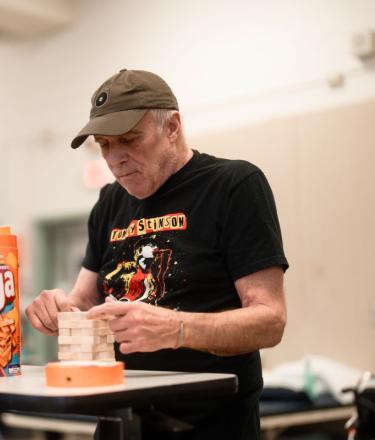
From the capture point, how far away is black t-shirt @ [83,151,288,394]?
1708 mm

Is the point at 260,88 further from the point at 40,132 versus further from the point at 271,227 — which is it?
the point at 271,227

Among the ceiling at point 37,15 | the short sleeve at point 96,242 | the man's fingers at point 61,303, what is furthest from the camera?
the ceiling at point 37,15

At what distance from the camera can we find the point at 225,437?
5.54 ft

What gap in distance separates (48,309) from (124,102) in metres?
0.47

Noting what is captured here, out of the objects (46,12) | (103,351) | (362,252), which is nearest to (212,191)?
(103,351)

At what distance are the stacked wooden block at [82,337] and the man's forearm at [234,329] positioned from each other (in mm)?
147

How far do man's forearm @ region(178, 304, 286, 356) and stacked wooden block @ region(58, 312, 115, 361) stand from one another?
0.15 meters

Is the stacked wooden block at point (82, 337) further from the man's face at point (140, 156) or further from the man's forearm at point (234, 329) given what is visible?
the man's face at point (140, 156)

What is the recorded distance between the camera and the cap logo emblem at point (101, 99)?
5.94 feet

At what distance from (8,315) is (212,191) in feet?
1.69

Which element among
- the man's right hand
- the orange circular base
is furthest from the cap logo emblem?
the orange circular base

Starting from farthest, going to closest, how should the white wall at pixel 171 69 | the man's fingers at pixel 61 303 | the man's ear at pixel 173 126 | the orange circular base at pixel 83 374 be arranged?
the white wall at pixel 171 69 → the man's ear at pixel 173 126 → the man's fingers at pixel 61 303 → the orange circular base at pixel 83 374

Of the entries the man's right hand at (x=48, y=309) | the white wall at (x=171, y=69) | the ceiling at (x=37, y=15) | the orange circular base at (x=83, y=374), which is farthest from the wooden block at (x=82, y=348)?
the ceiling at (x=37, y=15)

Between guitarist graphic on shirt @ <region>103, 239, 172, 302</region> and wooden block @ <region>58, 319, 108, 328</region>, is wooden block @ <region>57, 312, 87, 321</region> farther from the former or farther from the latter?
guitarist graphic on shirt @ <region>103, 239, 172, 302</region>
